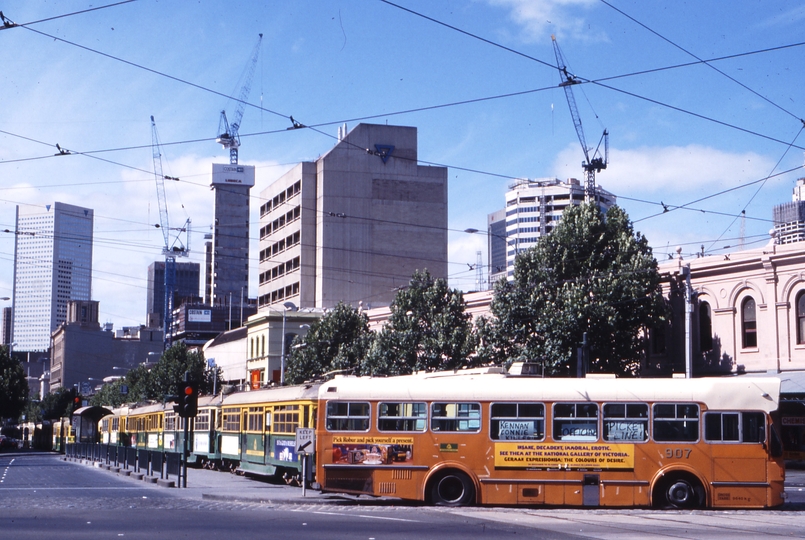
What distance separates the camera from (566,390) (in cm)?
2234

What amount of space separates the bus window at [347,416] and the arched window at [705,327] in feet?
92.6

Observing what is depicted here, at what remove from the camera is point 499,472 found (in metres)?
22.2

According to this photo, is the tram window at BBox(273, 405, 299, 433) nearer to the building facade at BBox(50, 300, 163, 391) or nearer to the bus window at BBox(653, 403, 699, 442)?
the bus window at BBox(653, 403, 699, 442)

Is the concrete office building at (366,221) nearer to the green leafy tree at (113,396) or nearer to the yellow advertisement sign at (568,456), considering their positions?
the green leafy tree at (113,396)

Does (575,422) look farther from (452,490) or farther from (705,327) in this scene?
(705,327)

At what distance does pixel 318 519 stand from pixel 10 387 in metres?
89.1

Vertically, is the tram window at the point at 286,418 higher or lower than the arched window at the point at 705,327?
lower

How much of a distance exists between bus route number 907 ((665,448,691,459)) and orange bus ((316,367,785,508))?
21 millimetres

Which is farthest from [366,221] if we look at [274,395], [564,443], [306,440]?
[564,443]

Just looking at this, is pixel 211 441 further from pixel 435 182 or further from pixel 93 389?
pixel 93 389

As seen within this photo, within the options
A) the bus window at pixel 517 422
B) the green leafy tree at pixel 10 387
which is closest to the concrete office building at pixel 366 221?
the green leafy tree at pixel 10 387

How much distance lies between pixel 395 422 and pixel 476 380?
199 centimetres

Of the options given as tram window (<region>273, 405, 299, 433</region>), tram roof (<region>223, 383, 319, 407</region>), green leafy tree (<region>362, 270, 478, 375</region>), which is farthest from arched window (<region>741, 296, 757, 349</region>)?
tram window (<region>273, 405, 299, 433</region>)

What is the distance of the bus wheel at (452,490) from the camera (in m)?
22.4
